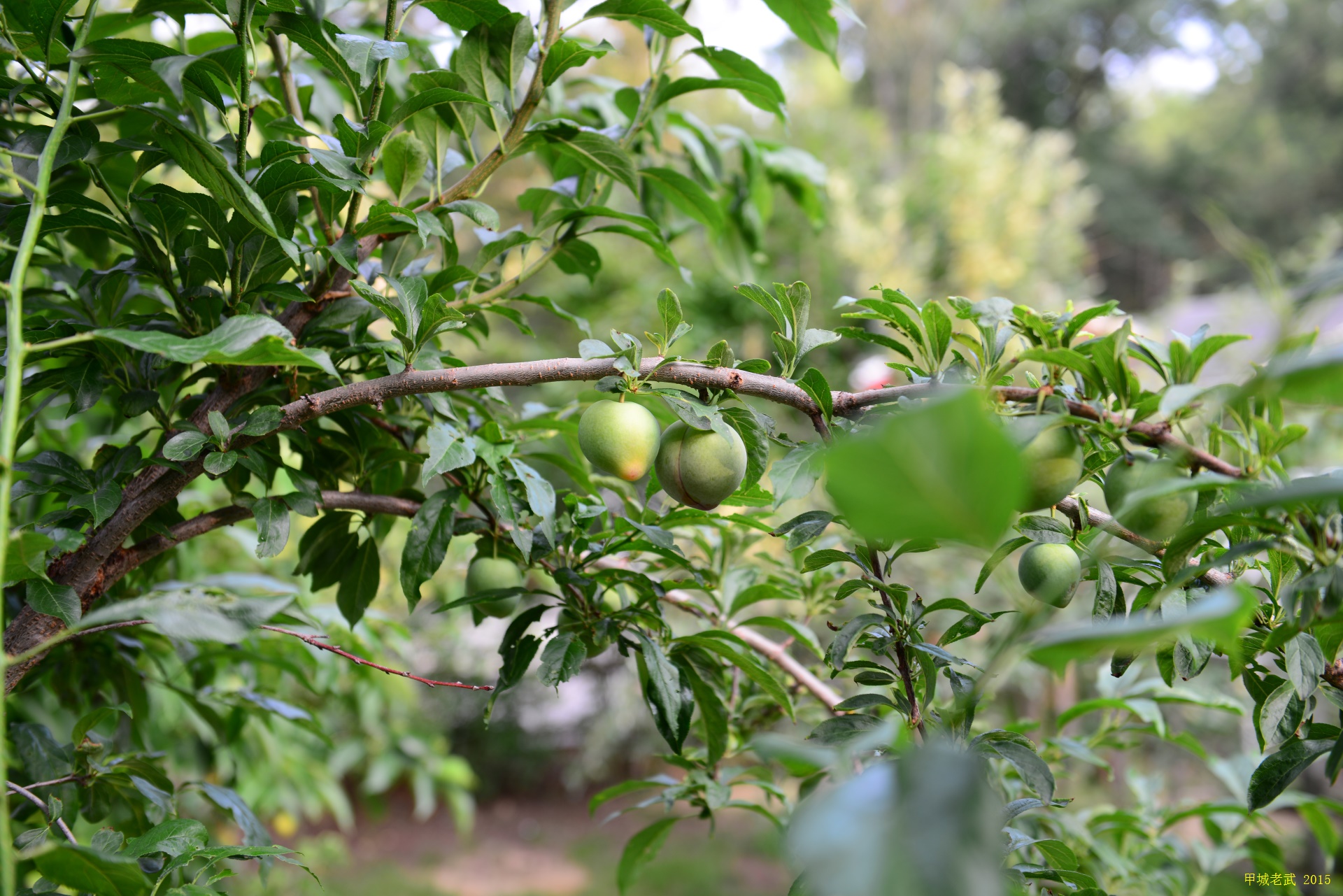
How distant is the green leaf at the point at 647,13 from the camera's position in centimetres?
59

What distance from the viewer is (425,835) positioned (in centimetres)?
313

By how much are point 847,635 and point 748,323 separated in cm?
325

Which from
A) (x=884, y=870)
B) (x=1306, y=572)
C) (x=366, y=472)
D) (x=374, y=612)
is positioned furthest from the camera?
(x=374, y=612)

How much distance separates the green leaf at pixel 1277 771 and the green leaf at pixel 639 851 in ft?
1.38

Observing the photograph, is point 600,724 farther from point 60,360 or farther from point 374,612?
point 60,360

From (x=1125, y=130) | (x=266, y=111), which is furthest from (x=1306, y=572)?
(x=1125, y=130)

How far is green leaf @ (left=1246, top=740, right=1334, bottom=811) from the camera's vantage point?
1.55 ft

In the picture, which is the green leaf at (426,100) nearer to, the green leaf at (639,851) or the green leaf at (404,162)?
the green leaf at (404,162)

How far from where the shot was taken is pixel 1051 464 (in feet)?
1.33

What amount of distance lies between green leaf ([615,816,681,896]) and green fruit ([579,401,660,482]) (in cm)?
37

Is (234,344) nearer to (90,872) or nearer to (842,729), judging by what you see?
(90,872)

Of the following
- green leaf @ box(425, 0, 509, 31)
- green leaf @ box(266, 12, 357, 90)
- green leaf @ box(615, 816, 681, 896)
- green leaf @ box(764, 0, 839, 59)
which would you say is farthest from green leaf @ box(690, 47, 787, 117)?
green leaf @ box(615, 816, 681, 896)

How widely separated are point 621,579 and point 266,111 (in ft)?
1.57

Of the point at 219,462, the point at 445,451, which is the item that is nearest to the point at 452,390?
the point at 445,451
